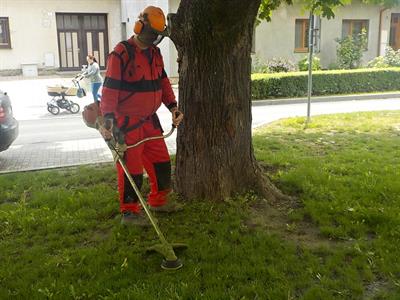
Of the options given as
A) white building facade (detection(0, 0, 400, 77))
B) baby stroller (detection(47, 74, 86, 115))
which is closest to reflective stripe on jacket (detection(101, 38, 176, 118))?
baby stroller (detection(47, 74, 86, 115))

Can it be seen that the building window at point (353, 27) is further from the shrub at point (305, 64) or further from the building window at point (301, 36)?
the shrub at point (305, 64)

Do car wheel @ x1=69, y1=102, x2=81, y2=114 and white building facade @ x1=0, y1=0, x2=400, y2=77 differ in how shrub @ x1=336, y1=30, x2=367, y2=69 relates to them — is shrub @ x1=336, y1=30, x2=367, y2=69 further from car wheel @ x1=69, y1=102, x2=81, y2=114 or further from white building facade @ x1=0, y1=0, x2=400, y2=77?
car wheel @ x1=69, y1=102, x2=81, y2=114

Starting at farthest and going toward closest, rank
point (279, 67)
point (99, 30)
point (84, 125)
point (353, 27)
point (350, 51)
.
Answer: point (99, 30) < point (353, 27) < point (350, 51) < point (279, 67) < point (84, 125)

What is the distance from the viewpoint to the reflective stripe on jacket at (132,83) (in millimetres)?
4164

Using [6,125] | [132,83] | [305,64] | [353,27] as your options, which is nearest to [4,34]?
[305,64]

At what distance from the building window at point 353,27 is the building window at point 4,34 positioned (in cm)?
1666

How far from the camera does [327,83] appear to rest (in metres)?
17.8

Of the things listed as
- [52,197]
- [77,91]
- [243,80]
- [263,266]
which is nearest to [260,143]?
[243,80]

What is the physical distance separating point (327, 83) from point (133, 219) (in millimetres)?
14591

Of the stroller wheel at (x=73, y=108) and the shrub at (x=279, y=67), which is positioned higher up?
the shrub at (x=279, y=67)

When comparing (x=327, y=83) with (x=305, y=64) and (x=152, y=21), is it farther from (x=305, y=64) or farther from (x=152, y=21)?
(x=152, y=21)

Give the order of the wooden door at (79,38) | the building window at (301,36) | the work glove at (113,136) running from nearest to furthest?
the work glove at (113,136) → the building window at (301,36) → the wooden door at (79,38)

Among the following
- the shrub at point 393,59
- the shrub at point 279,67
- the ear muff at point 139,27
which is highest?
the ear muff at point 139,27

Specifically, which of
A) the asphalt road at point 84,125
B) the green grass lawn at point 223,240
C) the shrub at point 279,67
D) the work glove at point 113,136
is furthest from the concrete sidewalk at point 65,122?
the shrub at point 279,67
